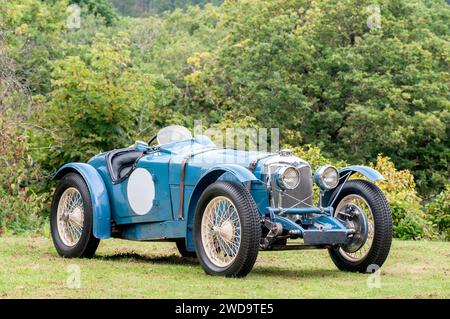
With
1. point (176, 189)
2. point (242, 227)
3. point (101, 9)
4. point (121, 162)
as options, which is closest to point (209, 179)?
point (176, 189)

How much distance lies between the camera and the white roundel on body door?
1077 cm

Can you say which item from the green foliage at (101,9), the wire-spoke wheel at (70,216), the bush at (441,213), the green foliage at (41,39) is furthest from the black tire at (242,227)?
the green foliage at (101,9)

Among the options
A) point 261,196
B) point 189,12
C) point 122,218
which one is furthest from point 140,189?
point 189,12

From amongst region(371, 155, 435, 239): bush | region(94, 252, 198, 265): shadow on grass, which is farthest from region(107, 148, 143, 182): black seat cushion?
region(371, 155, 435, 239): bush

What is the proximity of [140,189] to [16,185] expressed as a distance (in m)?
8.06

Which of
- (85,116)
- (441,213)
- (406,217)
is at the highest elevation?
(85,116)

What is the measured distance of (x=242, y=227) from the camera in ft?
29.9

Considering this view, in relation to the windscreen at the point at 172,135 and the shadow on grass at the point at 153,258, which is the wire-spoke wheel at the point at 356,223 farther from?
the windscreen at the point at 172,135

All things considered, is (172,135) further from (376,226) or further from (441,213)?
(441,213)

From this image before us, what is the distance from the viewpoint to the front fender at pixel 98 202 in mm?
10992

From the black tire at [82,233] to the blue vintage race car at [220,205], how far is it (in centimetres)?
1

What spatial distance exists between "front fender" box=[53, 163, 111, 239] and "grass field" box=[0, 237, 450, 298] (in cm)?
35

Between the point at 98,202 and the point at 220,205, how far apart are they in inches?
79.1

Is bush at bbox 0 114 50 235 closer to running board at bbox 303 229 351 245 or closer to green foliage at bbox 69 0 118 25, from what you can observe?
running board at bbox 303 229 351 245
